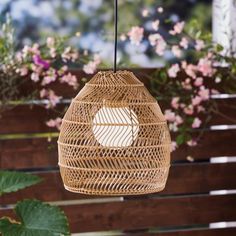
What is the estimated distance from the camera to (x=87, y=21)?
9.59 feet

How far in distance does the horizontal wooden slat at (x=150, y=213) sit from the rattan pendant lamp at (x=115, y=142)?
1.28m

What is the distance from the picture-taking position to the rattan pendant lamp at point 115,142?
4.82ft

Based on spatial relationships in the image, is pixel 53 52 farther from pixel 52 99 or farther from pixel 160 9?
pixel 160 9

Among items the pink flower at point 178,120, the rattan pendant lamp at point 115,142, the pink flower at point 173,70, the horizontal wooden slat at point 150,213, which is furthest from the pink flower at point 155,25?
the rattan pendant lamp at point 115,142

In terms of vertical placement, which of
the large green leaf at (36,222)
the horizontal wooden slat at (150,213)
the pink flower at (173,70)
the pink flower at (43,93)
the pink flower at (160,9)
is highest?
the pink flower at (160,9)

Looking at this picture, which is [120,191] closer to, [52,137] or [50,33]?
[52,137]

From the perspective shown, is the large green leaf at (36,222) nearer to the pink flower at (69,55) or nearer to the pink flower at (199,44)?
the pink flower at (69,55)

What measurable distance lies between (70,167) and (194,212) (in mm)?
1490

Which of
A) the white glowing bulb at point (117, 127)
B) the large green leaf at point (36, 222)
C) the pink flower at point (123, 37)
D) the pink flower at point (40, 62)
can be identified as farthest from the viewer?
the pink flower at point (123, 37)

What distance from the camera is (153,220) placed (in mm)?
2855

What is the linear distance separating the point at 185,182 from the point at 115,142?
1476mm

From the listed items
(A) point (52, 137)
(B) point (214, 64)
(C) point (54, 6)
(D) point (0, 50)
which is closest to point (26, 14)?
(C) point (54, 6)

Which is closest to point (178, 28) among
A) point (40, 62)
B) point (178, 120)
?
point (178, 120)

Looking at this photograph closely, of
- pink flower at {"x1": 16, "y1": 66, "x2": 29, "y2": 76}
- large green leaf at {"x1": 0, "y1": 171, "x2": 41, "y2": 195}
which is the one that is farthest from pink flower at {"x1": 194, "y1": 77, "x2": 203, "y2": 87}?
large green leaf at {"x1": 0, "y1": 171, "x2": 41, "y2": 195}
